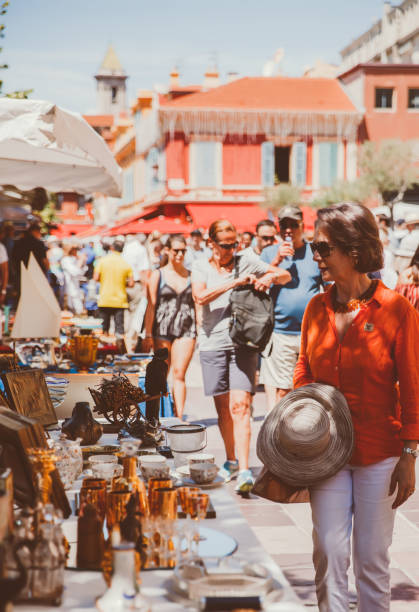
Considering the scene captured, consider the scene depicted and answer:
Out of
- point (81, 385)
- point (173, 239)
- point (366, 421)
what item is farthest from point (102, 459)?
point (173, 239)

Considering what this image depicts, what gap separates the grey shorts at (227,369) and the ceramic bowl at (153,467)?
8.81 ft

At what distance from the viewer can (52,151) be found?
6516 mm

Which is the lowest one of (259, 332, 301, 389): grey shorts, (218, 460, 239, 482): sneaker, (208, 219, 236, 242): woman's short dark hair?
(218, 460, 239, 482): sneaker

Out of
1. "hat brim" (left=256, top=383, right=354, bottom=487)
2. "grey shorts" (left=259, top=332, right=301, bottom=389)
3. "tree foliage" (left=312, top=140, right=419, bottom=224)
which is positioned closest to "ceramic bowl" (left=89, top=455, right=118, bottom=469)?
"hat brim" (left=256, top=383, right=354, bottom=487)

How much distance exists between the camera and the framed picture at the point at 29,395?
10.7 ft

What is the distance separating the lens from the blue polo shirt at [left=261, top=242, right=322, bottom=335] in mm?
5977

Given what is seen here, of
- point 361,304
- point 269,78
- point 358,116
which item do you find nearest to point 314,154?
point 358,116

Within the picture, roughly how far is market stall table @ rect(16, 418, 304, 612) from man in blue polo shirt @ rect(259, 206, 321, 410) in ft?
11.8

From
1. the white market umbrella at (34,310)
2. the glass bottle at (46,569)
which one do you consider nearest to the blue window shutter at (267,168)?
the white market umbrella at (34,310)

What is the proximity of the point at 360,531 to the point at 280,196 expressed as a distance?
3293 cm

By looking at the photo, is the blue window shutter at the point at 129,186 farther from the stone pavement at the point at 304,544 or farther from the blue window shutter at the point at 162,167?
the stone pavement at the point at 304,544

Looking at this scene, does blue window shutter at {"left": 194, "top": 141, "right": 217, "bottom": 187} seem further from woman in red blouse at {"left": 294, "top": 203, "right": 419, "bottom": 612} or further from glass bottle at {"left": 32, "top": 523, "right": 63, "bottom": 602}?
glass bottle at {"left": 32, "top": 523, "right": 63, "bottom": 602}

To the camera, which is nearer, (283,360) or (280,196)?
(283,360)

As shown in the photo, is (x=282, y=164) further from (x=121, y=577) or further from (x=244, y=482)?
(x=121, y=577)
